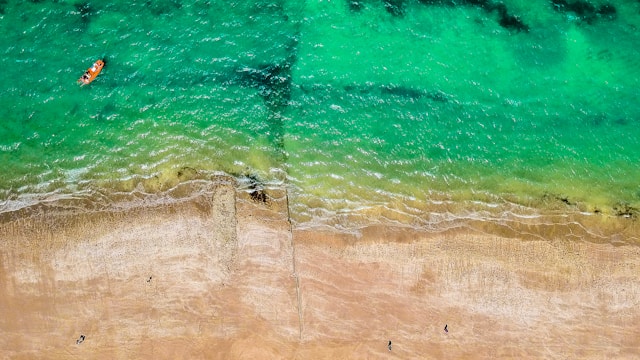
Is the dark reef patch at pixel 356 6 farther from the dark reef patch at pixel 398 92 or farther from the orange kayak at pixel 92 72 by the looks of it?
the orange kayak at pixel 92 72

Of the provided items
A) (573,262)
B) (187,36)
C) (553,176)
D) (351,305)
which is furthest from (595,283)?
(187,36)

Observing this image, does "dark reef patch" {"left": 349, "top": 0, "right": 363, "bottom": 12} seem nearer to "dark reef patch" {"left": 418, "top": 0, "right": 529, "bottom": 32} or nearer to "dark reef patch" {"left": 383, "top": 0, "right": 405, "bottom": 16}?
"dark reef patch" {"left": 383, "top": 0, "right": 405, "bottom": 16}

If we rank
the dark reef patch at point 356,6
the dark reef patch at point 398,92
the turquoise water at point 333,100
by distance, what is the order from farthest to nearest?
the dark reef patch at point 356,6 < the dark reef patch at point 398,92 < the turquoise water at point 333,100

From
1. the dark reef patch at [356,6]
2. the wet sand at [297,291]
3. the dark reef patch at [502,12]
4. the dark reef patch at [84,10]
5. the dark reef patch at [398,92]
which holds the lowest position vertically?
the wet sand at [297,291]

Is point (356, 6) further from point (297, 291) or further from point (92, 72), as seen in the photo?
point (297, 291)

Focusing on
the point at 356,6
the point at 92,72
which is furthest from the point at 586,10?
the point at 92,72

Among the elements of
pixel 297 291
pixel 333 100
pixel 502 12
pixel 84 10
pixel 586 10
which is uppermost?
A: pixel 586 10

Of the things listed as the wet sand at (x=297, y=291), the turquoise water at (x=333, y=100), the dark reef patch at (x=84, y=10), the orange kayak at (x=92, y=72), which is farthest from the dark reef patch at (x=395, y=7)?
the dark reef patch at (x=84, y=10)
